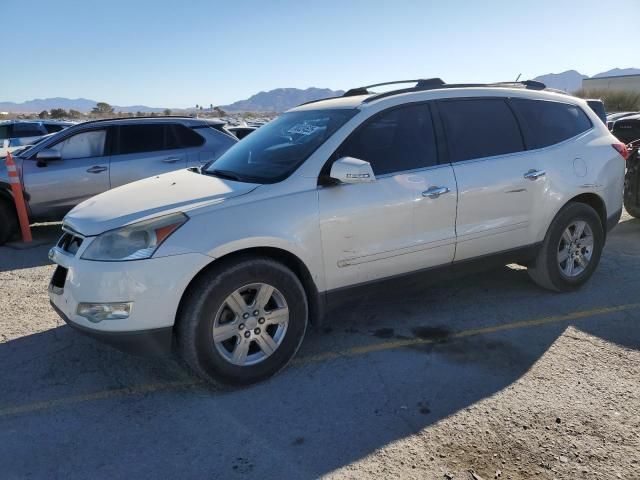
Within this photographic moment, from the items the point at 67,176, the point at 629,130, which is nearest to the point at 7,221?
the point at 67,176

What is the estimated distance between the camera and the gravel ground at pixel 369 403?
8.99 ft

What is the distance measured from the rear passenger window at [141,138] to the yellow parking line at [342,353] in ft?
17.2

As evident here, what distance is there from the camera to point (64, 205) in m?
Answer: 7.56

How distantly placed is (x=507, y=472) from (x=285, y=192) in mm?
2060

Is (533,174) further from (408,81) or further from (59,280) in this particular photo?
(59,280)

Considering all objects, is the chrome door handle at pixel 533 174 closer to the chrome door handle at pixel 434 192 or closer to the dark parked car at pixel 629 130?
the chrome door handle at pixel 434 192

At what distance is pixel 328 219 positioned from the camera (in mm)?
3600

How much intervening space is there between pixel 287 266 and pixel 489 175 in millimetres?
1840

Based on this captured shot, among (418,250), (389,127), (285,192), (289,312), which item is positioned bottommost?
(289,312)

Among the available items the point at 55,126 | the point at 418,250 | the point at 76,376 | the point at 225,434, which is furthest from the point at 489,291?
the point at 55,126

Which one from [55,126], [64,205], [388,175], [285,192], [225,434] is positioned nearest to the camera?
[225,434]

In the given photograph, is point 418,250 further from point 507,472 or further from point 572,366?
point 507,472

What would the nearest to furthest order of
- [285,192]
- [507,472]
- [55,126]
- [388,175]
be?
[507,472] < [285,192] < [388,175] < [55,126]

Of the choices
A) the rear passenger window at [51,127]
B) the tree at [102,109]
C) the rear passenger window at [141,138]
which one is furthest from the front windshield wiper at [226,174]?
the tree at [102,109]
